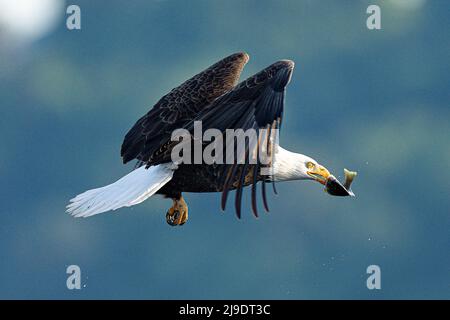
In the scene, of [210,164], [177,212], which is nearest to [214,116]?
[210,164]

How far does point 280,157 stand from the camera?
23.5ft

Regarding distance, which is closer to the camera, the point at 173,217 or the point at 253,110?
the point at 253,110

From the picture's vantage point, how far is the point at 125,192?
22.8 ft

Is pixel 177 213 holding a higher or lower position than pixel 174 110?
lower

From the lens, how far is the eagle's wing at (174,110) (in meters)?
7.12

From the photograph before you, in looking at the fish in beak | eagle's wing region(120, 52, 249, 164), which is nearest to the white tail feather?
eagle's wing region(120, 52, 249, 164)

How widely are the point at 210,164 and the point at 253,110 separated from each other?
54 cm

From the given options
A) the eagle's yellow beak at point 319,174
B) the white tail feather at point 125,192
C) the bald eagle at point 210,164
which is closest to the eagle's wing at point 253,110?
the bald eagle at point 210,164

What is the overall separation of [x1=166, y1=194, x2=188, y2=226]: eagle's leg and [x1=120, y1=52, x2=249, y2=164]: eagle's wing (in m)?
A: 0.40

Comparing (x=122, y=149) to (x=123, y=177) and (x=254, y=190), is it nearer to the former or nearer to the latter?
(x=123, y=177)

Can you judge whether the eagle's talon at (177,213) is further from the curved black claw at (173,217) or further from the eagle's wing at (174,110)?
the eagle's wing at (174,110)

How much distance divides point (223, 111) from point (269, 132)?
0.32 meters

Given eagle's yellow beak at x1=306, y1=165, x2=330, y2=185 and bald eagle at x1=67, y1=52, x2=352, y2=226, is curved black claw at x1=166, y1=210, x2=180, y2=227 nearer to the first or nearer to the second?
bald eagle at x1=67, y1=52, x2=352, y2=226

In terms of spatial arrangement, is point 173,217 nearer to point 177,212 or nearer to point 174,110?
point 177,212
